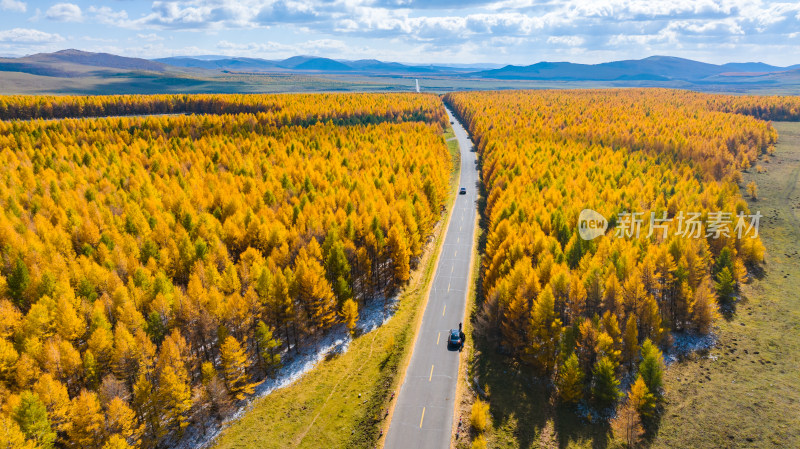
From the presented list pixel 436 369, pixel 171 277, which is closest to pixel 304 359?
pixel 436 369

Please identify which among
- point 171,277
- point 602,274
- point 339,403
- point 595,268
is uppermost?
point 595,268

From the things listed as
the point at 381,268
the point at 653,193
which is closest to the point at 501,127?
the point at 653,193

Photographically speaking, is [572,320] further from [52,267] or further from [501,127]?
[501,127]

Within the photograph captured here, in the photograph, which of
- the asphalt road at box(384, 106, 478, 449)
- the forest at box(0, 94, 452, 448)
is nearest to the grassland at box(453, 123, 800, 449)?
the asphalt road at box(384, 106, 478, 449)

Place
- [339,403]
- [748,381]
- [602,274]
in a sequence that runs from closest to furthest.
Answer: [339,403]
[748,381]
[602,274]
